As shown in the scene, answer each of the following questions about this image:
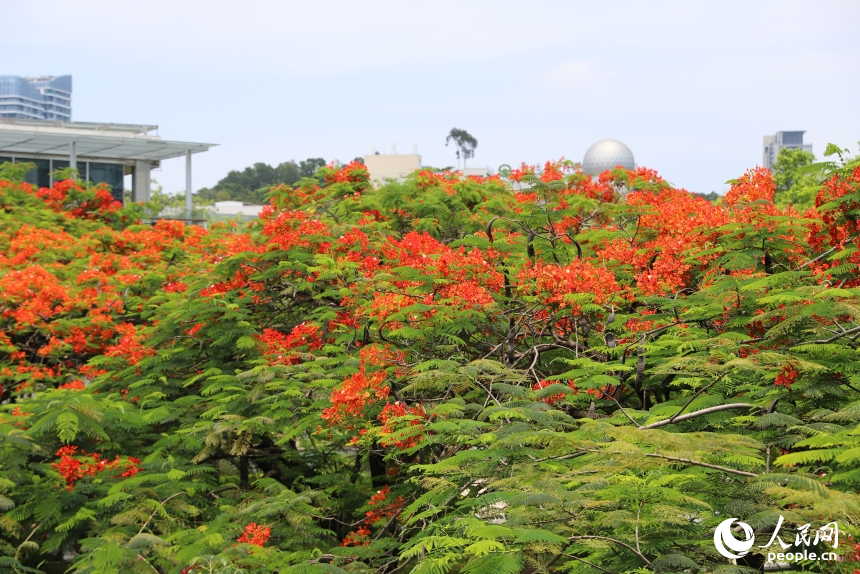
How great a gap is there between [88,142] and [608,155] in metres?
28.6

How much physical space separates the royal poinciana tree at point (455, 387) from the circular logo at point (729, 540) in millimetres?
98

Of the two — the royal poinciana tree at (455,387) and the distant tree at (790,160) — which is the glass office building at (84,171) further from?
the distant tree at (790,160)

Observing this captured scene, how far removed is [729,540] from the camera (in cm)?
463

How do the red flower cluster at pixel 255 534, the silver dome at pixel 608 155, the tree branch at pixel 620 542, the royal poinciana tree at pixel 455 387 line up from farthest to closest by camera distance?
the silver dome at pixel 608 155
the red flower cluster at pixel 255 534
the royal poinciana tree at pixel 455 387
the tree branch at pixel 620 542

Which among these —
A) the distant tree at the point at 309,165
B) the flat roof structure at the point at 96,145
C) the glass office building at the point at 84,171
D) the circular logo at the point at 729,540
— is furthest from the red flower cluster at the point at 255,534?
the distant tree at the point at 309,165

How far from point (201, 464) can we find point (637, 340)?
5203mm

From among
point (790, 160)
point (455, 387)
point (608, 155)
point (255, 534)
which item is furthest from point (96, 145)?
point (608, 155)

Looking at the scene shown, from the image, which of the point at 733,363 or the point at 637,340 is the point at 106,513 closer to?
the point at 637,340

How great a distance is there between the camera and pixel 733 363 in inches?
218

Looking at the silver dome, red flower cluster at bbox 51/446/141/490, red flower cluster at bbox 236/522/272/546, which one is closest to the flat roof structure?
red flower cluster at bbox 51/446/141/490

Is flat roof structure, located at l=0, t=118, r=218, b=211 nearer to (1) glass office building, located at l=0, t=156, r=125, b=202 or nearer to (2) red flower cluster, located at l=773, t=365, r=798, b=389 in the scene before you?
(1) glass office building, located at l=0, t=156, r=125, b=202

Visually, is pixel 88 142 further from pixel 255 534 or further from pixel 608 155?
pixel 608 155

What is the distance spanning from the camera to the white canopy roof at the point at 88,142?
24406 mm

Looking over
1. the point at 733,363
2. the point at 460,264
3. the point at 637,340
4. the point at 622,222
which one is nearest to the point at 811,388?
the point at 733,363
